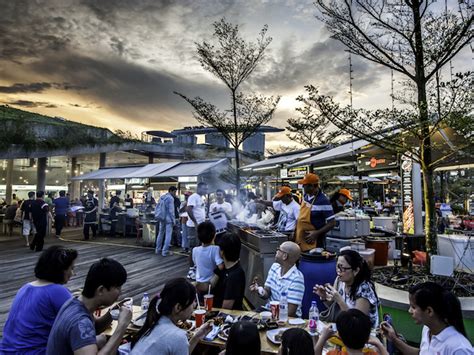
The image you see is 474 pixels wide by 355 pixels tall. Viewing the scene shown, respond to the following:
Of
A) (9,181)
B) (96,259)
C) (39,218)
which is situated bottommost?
(96,259)

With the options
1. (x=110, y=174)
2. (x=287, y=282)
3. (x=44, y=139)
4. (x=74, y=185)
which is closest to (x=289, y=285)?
(x=287, y=282)

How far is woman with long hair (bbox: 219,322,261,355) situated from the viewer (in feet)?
5.87

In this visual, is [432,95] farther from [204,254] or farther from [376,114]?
[204,254]

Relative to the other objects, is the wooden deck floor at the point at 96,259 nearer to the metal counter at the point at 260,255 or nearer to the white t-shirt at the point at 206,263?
the metal counter at the point at 260,255

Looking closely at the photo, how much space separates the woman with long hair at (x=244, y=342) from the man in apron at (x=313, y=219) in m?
3.40

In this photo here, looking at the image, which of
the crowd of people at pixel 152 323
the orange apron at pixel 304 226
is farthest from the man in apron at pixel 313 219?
the crowd of people at pixel 152 323

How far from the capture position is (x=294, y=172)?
45.3 feet

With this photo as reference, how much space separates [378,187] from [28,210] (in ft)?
A: 82.8

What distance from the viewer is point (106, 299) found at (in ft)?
7.00

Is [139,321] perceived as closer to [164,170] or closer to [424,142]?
[424,142]

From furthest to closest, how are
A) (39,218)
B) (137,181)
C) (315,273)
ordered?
1. (137,181)
2. (39,218)
3. (315,273)

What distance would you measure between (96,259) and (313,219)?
Answer: 299 inches

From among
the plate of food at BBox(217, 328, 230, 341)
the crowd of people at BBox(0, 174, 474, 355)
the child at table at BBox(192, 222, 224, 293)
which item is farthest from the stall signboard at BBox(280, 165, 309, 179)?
the plate of food at BBox(217, 328, 230, 341)

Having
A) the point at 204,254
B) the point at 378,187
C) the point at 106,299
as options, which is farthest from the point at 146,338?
the point at 378,187
